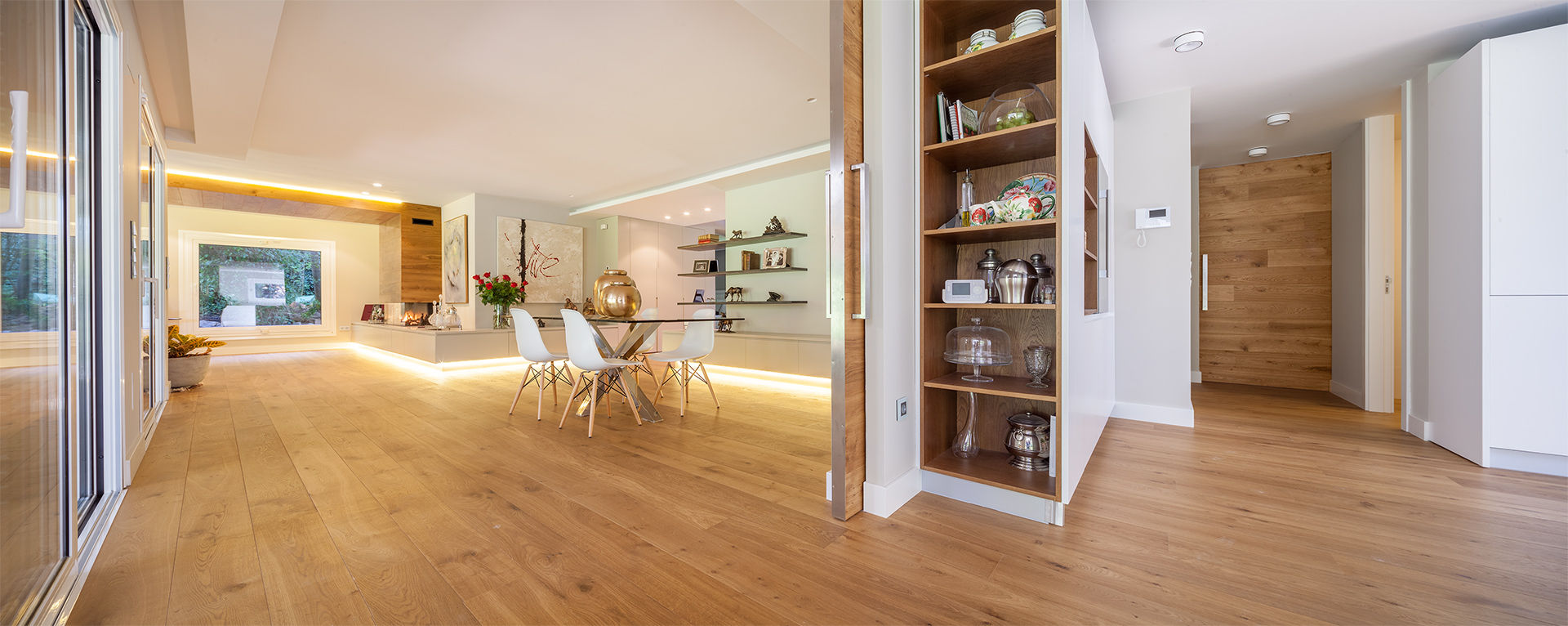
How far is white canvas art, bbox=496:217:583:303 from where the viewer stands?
7527 millimetres

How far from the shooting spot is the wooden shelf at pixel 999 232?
1.96 meters

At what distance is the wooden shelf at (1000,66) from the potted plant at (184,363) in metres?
6.79

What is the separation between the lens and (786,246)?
602 cm

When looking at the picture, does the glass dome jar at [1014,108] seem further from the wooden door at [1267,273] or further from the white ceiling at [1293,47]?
the wooden door at [1267,273]

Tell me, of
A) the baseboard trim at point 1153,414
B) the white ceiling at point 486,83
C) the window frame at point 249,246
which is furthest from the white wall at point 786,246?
the window frame at point 249,246

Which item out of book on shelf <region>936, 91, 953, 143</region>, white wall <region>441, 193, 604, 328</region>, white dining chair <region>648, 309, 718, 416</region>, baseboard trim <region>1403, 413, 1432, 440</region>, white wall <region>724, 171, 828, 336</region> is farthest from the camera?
white wall <region>441, 193, 604, 328</region>

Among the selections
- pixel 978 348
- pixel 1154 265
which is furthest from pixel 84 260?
pixel 1154 265

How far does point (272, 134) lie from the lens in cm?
480

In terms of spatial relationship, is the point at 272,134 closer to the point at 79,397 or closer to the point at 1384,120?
the point at 79,397

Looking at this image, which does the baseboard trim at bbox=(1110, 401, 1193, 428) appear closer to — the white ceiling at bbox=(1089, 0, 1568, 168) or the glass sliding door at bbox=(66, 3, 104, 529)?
the white ceiling at bbox=(1089, 0, 1568, 168)

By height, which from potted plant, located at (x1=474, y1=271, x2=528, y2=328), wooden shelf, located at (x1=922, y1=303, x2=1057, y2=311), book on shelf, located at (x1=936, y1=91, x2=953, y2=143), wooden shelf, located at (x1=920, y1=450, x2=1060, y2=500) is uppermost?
book on shelf, located at (x1=936, y1=91, x2=953, y2=143)

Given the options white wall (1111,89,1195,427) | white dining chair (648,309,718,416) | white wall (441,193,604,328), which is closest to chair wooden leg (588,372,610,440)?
white dining chair (648,309,718,416)

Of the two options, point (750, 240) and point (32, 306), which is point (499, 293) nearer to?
point (750, 240)

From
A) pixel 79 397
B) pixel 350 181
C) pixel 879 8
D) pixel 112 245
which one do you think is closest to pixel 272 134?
pixel 350 181
